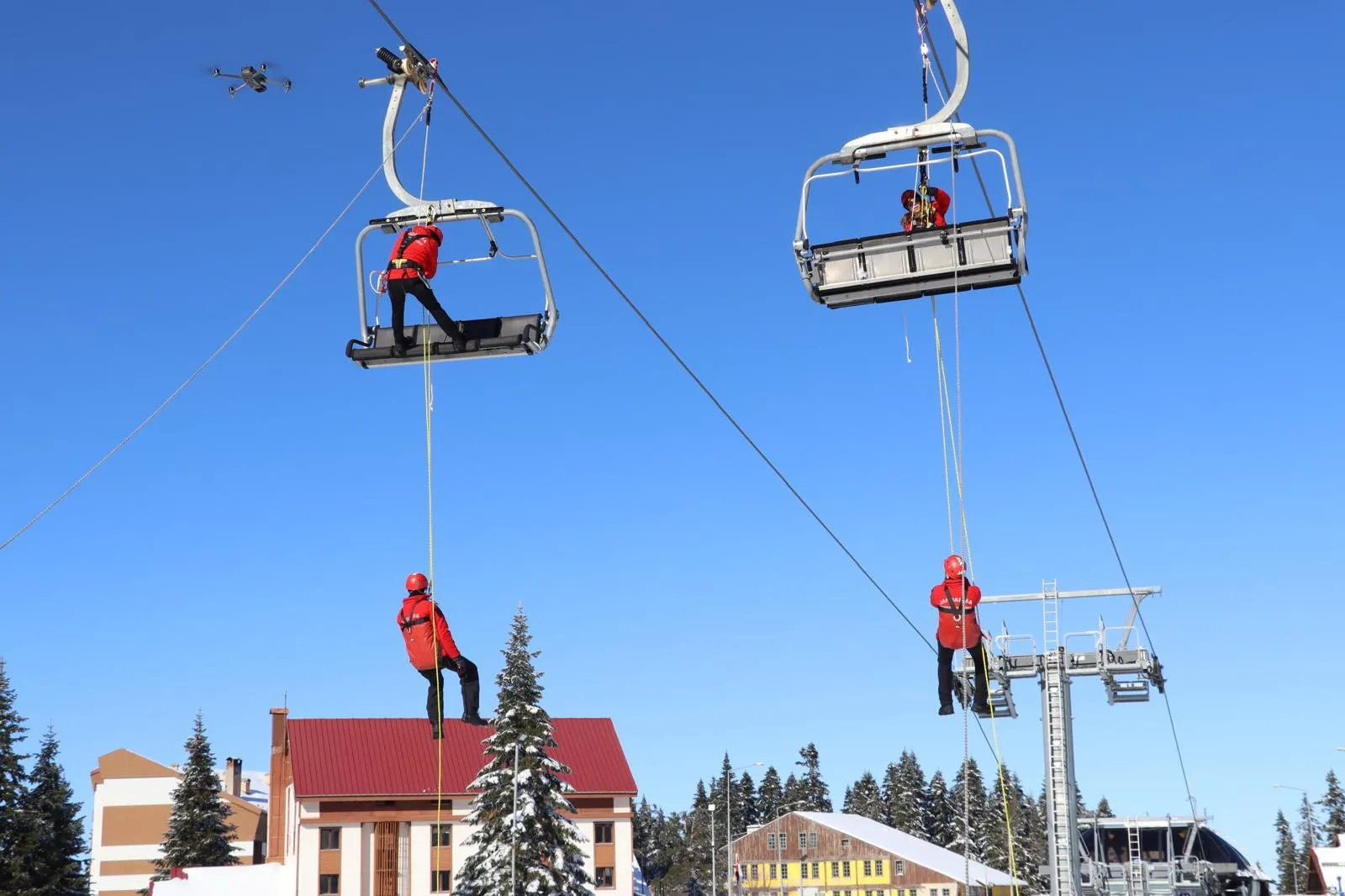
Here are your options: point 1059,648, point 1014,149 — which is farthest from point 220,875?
point 1014,149

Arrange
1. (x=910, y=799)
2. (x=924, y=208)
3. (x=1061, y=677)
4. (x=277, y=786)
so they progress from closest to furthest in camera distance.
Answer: (x=924, y=208)
(x=1061, y=677)
(x=277, y=786)
(x=910, y=799)

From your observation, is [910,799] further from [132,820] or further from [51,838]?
[51,838]

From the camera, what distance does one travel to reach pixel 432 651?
14.2 metres

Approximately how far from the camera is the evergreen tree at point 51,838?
4806 centimetres

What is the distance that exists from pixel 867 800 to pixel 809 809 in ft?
25.6

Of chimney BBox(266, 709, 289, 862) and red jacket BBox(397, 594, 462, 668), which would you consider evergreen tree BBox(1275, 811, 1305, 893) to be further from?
red jacket BBox(397, 594, 462, 668)

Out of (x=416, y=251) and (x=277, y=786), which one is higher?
(x=416, y=251)

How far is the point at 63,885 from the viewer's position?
1973 inches

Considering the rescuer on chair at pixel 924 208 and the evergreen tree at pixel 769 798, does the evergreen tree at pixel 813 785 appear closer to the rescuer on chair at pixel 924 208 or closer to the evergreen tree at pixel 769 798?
the evergreen tree at pixel 769 798

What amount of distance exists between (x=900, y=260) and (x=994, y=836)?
85133 millimetres

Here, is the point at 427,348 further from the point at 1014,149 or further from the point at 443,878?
the point at 443,878

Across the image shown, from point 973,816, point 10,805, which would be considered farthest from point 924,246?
point 973,816

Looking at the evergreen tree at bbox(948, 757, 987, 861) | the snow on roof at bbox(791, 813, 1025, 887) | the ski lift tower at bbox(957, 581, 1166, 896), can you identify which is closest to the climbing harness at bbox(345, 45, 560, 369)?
the ski lift tower at bbox(957, 581, 1166, 896)

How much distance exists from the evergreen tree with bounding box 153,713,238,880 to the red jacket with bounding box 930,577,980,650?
49.8 metres
